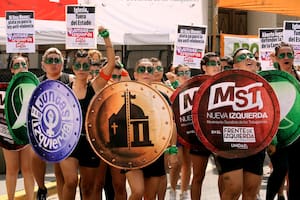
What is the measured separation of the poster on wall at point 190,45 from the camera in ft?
38.8

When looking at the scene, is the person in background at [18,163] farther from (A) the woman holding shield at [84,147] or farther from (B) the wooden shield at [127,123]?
(B) the wooden shield at [127,123]

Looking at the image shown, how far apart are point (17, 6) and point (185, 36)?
3.30 m

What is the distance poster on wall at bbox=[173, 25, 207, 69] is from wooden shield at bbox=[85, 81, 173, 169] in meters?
4.78

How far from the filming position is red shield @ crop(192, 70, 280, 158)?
275 inches

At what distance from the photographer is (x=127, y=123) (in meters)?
7.00

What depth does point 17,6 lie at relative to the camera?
13.4 metres

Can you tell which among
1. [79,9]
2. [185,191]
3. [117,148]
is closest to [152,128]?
[117,148]

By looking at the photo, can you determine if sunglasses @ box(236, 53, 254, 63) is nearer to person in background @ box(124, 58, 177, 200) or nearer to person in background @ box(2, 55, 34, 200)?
person in background @ box(124, 58, 177, 200)

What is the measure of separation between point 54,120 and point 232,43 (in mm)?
8764

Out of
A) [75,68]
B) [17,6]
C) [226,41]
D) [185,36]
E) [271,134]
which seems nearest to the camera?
[271,134]

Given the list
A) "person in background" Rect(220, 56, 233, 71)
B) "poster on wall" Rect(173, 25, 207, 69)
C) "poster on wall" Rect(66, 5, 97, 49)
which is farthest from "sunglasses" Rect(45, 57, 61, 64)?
"poster on wall" Rect(173, 25, 207, 69)

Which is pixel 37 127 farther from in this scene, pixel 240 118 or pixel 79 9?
pixel 79 9

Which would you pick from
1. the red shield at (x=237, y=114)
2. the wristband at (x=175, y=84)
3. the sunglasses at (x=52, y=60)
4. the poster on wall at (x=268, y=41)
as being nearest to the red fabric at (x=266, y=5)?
the poster on wall at (x=268, y=41)

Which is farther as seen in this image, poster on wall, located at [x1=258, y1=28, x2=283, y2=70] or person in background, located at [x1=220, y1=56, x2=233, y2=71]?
poster on wall, located at [x1=258, y1=28, x2=283, y2=70]
